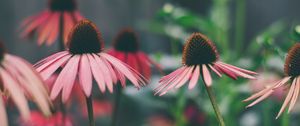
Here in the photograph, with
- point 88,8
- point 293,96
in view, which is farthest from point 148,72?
point 88,8

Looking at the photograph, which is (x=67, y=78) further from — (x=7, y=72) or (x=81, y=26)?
(x=81, y=26)

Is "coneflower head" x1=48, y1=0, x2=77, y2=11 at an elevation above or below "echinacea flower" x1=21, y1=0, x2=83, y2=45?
above

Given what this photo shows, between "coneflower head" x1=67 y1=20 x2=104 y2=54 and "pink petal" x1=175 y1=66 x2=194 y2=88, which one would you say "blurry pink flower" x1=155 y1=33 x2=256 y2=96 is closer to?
"pink petal" x1=175 y1=66 x2=194 y2=88

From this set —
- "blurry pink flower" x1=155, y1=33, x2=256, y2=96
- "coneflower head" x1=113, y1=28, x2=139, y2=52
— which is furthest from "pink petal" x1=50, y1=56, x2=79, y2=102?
"coneflower head" x1=113, y1=28, x2=139, y2=52

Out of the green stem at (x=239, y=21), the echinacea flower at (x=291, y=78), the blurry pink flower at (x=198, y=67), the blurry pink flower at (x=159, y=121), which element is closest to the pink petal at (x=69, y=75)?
the blurry pink flower at (x=198, y=67)

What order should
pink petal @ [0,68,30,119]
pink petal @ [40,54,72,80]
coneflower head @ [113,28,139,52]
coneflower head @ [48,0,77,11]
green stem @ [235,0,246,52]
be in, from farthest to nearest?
green stem @ [235,0,246,52], coneflower head @ [48,0,77,11], coneflower head @ [113,28,139,52], pink petal @ [40,54,72,80], pink petal @ [0,68,30,119]

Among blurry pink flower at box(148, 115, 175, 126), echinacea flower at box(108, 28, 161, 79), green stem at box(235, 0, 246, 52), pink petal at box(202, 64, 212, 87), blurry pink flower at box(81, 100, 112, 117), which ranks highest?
pink petal at box(202, 64, 212, 87)
